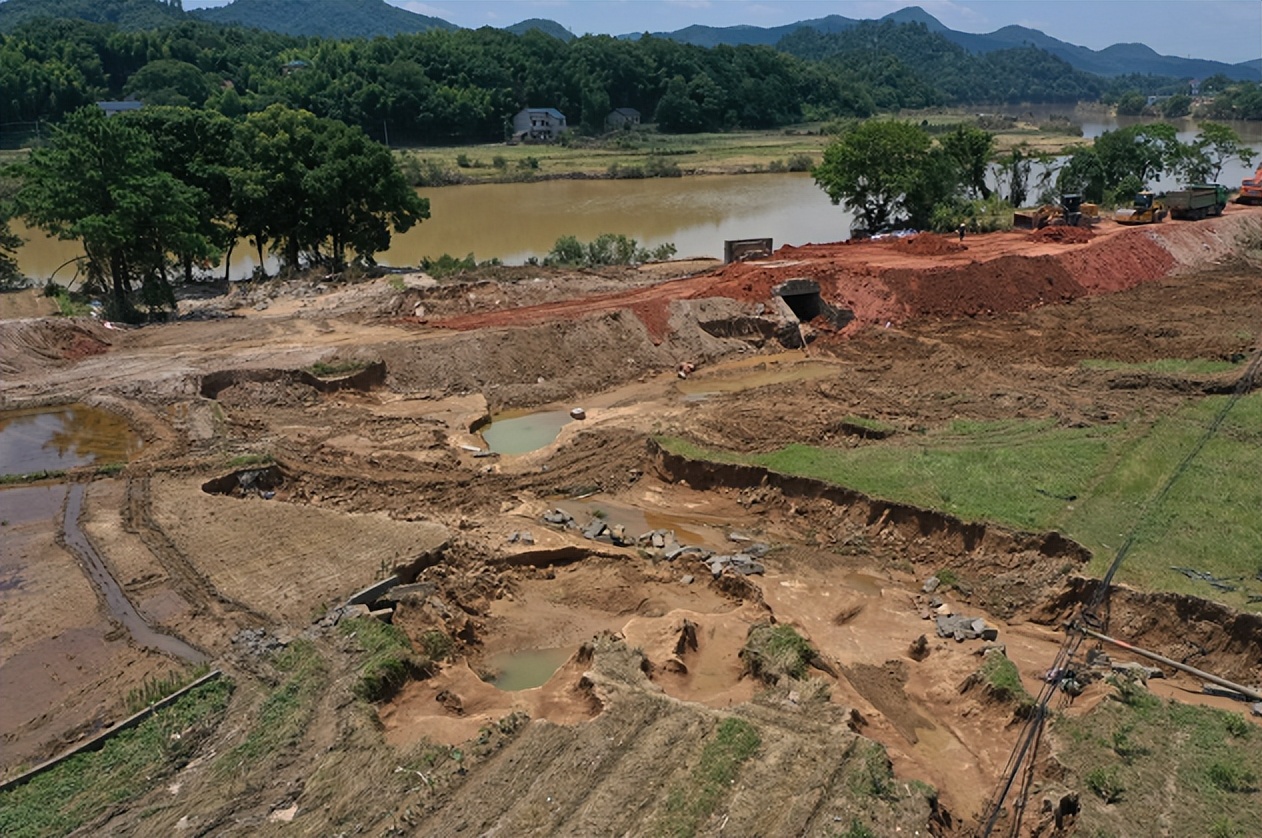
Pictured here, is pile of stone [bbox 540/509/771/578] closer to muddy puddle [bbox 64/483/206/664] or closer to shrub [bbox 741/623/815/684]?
shrub [bbox 741/623/815/684]

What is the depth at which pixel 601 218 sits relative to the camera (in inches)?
2303

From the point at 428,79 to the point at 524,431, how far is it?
89.2 m

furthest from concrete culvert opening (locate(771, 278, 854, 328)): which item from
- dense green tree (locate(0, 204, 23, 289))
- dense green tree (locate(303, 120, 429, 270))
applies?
dense green tree (locate(0, 204, 23, 289))

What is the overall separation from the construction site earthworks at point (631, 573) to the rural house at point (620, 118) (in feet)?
294

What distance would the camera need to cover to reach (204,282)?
1586 inches

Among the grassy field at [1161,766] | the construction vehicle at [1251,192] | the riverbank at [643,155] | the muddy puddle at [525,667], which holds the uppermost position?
the riverbank at [643,155]

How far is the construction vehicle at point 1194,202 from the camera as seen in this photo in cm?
4300

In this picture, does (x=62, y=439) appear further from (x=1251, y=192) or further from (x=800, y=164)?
(x=800, y=164)

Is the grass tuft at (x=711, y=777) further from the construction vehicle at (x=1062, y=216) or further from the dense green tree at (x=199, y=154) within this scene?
the construction vehicle at (x=1062, y=216)

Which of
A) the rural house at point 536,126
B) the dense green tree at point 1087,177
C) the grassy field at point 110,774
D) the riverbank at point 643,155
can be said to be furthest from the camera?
the rural house at point 536,126

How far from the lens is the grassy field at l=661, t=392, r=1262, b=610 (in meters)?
15.8

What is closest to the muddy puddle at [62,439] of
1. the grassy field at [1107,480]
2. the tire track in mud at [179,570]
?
the tire track in mud at [179,570]

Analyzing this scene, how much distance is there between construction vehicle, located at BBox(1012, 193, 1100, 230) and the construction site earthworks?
11089 mm

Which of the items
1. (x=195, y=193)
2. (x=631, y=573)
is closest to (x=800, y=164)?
(x=195, y=193)
